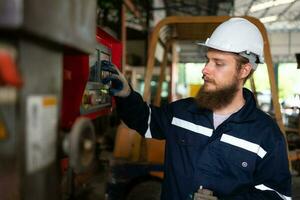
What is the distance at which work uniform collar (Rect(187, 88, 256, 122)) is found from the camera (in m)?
1.81

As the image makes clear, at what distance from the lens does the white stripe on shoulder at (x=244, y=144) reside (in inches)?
69.0

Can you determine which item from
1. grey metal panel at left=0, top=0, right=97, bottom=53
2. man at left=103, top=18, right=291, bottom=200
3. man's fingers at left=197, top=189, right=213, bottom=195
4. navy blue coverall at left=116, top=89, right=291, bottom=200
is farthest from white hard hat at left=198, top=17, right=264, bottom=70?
grey metal panel at left=0, top=0, right=97, bottom=53

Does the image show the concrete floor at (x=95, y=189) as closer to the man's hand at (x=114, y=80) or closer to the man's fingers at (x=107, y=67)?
the man's hand at (x=114, y=80)

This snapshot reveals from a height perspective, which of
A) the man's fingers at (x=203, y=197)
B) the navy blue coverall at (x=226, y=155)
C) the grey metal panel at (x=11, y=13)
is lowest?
the man's fingers at (x=203, y=197)

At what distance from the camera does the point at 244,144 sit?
1.76 metres

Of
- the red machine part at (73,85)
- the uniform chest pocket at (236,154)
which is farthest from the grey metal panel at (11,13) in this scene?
the uniform chest pocket at (236,154)

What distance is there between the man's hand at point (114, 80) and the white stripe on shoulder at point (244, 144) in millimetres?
511

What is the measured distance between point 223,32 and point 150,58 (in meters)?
1.22

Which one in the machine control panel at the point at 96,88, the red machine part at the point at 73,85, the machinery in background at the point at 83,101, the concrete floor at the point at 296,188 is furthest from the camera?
the concrete floor at the point at 296,188

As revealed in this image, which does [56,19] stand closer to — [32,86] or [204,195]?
[32,86]

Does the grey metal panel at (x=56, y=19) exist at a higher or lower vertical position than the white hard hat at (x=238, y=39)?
lower

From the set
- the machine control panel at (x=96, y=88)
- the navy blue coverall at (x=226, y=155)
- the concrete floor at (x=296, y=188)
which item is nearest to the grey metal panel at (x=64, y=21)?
the machine control panel at (x=96, y=88)

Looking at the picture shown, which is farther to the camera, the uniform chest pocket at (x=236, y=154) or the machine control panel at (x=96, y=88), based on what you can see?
the uniform chest pocket at (x=236, y=154)

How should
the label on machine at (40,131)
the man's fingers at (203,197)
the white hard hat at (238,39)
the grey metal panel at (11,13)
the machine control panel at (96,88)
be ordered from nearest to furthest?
the grey metal panel at (11,13) → the label on machine at (40,131) → the machine control panel at (96,88) → the man's fingers at (203,197) → the white hard hat at (238,39)
